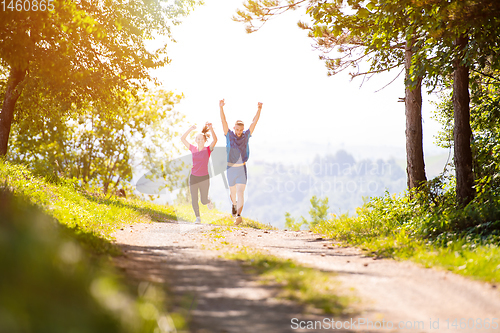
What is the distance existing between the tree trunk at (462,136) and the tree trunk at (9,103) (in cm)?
1477

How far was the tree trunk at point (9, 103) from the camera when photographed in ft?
50.5

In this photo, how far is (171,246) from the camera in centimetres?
690

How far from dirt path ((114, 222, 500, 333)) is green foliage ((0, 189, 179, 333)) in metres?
0.64

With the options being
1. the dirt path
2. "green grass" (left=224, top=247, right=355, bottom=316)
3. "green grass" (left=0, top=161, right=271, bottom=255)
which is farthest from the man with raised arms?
"green grass" (left=224, top=247, right=355, bottom=316)

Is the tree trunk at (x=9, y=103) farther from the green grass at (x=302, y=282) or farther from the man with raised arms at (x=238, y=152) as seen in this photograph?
the green grass at (x=302, y=282)

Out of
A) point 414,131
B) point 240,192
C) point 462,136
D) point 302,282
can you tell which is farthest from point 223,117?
point 302,282

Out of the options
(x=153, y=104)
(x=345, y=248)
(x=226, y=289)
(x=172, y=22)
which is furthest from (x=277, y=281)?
(x=153, y=104)

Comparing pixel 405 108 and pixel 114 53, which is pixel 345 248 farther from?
pixel 114 53

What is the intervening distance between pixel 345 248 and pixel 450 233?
190 centimetres

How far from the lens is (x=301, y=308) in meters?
3.63

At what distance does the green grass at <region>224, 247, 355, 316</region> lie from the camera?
12.1 ft

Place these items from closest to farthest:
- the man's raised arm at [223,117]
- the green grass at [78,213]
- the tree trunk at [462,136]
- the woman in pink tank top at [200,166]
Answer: the green grass at [78,213] → the tree trunk at [462,136] → the man's raised arm at [223,117] → the woman in pink tank top at [200,166]

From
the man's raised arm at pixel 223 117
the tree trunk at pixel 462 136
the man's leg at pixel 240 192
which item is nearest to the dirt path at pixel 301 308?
the tree trunk at pixel 462 136

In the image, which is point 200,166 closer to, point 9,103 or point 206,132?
point 206,132
